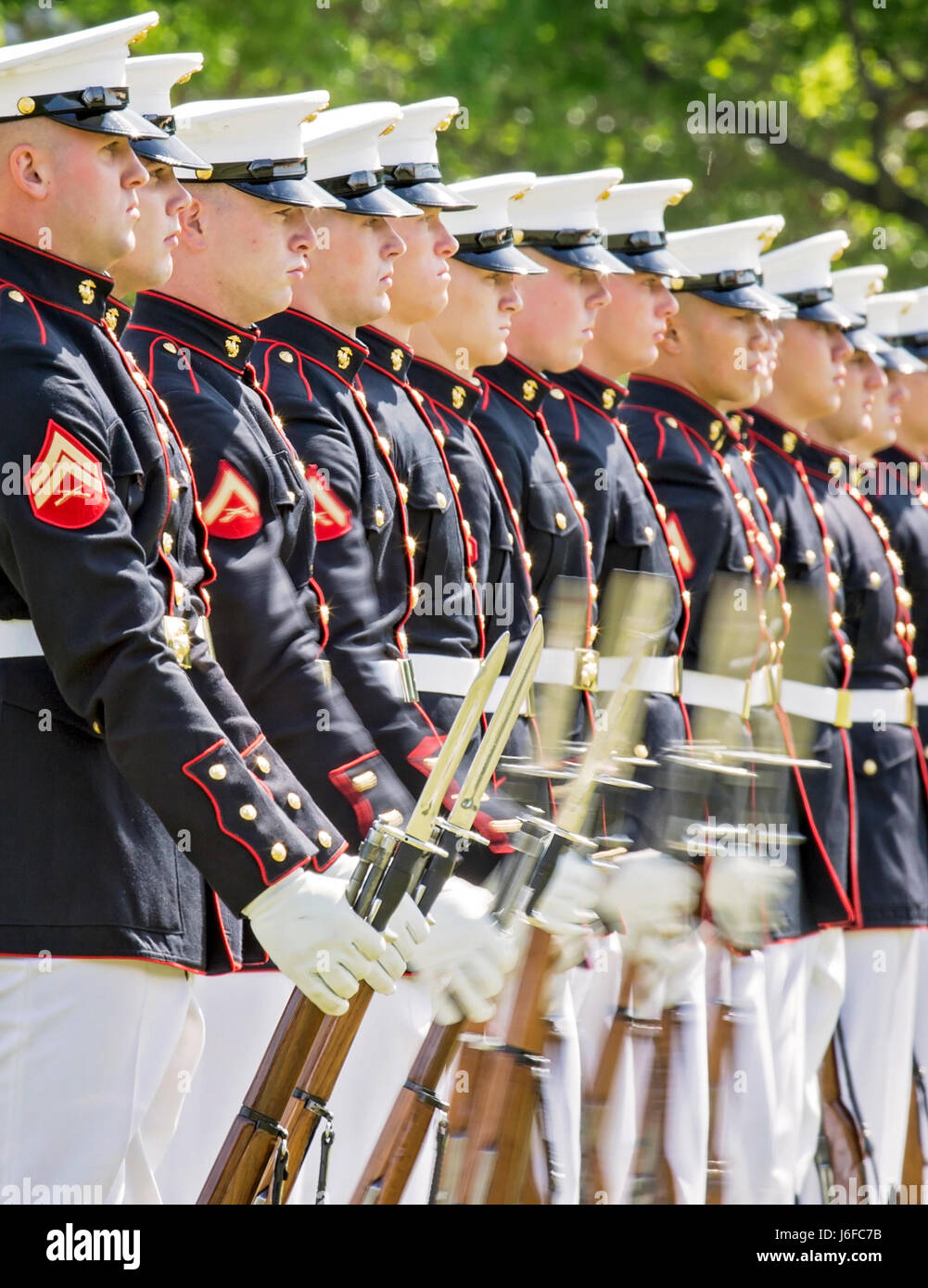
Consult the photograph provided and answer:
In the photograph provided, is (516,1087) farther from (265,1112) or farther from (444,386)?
(444,386)

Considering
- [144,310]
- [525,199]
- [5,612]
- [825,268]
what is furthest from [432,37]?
[5,612]

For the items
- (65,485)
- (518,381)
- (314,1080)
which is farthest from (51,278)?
(518,381)

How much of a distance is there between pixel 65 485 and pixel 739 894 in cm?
153

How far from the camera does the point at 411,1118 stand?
11.6ft

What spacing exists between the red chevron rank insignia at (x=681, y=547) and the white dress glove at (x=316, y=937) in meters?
2.47

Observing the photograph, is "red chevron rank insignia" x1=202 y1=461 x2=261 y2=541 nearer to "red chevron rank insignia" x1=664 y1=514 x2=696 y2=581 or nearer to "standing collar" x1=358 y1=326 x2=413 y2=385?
"standing collar" x1=358 y1=326 x2=413 y2=385

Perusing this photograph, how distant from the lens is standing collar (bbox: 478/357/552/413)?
5012 mm

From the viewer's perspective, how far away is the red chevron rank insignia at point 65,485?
2.94m

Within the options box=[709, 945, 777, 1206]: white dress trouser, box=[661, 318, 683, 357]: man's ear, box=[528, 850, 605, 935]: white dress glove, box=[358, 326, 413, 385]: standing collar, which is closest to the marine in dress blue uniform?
box=[528, 850, 605, 935]: white dress glove

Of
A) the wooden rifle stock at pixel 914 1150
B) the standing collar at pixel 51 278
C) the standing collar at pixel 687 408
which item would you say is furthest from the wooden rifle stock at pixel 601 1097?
the standing collar at pixel 687 408

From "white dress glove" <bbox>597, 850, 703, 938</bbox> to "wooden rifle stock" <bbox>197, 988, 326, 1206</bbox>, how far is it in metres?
0.53

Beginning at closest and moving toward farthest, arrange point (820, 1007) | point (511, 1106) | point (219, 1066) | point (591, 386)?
point (511, 1106)
point (219, 1066)
point (591, 386)
point (820, 1007)

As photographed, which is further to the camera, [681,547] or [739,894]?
[681,547]
